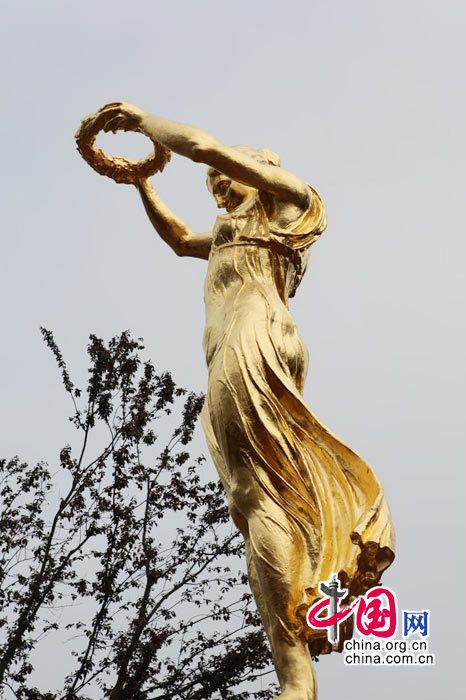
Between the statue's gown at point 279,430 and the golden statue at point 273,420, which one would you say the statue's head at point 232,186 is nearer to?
the golden statue at point 273,420

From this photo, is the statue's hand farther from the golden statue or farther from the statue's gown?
the statue's gown

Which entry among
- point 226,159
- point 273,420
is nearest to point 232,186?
point 226,159

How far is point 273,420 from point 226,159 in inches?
48.1

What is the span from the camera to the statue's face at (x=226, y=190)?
5711 mm

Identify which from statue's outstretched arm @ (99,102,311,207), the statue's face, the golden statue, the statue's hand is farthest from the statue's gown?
the statue's hand

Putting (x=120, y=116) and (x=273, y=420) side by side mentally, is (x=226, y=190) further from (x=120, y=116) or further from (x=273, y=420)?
(x=273, y=420)

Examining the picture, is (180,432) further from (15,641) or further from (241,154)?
(241,154)

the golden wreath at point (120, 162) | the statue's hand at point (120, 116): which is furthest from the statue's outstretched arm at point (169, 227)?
the statue's hand at point (120, 116)

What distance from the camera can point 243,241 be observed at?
5.43m

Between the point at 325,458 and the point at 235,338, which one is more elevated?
the point at 235,338

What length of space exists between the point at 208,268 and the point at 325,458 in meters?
1.15

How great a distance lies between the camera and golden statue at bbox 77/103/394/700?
181 inches

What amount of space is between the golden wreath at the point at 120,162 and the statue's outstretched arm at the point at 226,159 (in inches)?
18.3

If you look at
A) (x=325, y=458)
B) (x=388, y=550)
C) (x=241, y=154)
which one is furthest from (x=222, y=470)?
(x=241, y=154)
